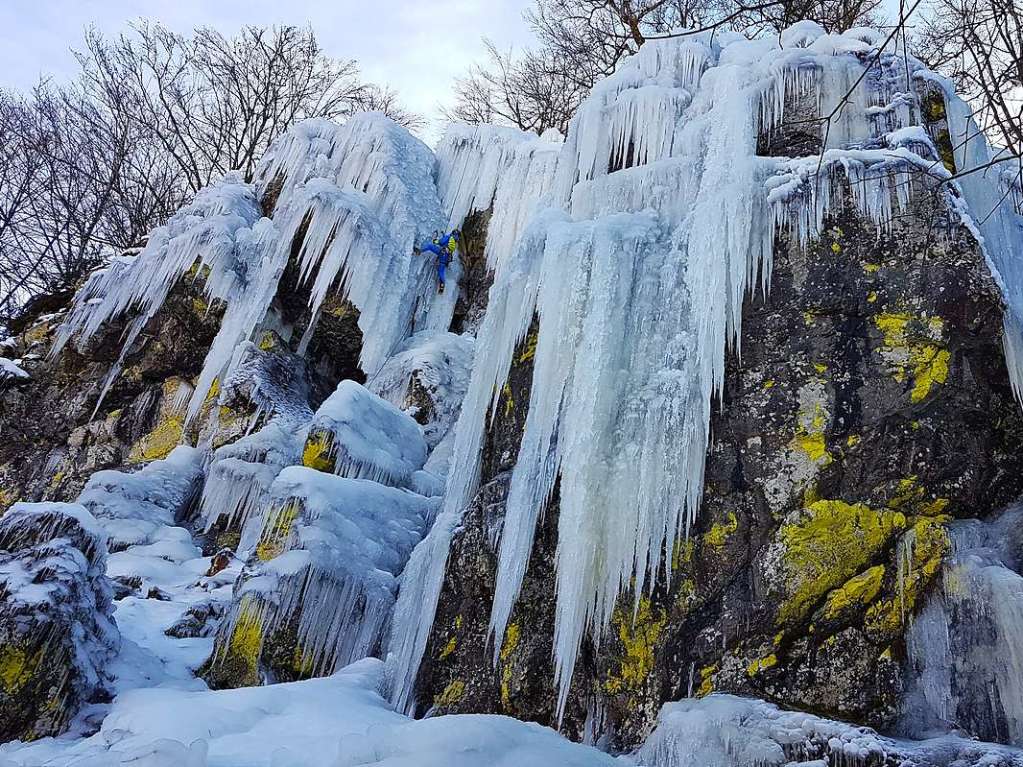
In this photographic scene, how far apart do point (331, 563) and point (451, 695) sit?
1.77m

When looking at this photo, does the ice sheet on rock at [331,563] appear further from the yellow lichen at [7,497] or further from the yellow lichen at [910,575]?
the yellow lichen at [7,497]

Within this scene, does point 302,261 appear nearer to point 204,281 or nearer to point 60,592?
point 204,281

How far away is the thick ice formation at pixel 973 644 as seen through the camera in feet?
9.53

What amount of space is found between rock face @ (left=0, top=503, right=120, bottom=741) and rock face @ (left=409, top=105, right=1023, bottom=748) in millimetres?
2140

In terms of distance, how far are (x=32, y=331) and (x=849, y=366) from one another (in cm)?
1164

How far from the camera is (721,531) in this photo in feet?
12.4

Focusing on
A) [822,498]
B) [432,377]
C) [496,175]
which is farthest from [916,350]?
[496,175]

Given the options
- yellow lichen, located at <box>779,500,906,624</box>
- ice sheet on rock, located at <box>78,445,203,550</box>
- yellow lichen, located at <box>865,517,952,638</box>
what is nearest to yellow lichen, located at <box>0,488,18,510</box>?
ice sheet on rock, located at <box>78,445,203,550</box>

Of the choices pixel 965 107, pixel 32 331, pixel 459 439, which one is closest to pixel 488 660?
pixel 459 439

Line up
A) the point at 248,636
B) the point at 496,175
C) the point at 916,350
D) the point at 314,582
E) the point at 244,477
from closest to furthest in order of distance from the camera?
1. the point at 916,350
2. the point at 248,636
3. the point at 314,582
4. the point at 244,477
5. the point at 496,175

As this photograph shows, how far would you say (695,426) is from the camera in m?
3.98

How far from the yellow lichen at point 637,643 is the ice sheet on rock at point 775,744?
42 cm

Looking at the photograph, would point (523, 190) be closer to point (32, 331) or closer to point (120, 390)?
point (120, 390)

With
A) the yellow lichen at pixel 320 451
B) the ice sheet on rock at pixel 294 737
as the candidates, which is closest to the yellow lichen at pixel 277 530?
the yellow lichen at pixel 320 451
